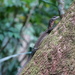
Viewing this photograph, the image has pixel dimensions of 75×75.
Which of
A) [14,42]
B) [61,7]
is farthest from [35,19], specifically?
[61,7]

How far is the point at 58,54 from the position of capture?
1349 mm

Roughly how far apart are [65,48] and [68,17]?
294 millimetres

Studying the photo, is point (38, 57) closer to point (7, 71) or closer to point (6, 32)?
point (6, 32)

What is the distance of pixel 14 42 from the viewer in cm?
332

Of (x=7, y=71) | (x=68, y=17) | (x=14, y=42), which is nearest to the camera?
(x=68, y=17)

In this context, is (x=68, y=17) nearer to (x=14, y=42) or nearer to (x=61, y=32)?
(x=61, y=32)

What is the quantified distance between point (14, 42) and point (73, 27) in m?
1.99

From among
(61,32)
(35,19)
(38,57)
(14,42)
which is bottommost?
(14,42)

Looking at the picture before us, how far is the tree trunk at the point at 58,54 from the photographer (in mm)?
1285

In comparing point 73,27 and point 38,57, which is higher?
point 73,27

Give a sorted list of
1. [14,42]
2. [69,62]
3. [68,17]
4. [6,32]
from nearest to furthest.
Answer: [69,62]
[68,17]
[6,32]
[14,42]

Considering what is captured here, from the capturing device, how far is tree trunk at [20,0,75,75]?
128 centimetres

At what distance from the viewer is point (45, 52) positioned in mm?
1419

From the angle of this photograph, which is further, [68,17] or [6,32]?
[6,32]
